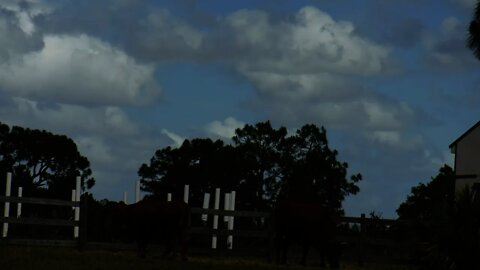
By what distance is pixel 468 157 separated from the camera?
157 feet

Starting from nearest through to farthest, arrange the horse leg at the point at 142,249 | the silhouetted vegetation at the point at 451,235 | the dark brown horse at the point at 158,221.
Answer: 1. the silhouetted vegetation at the point at 451,235
2. the horse leg at the point at 142,249
3. the dark brown horse at the point at 158,221

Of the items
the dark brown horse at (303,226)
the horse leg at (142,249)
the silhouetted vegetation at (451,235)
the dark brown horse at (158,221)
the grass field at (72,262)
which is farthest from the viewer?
the dark brown horse at (303,226)

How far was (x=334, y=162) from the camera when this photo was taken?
77625 mm

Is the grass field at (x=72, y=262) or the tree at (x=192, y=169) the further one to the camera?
the tree at (x=192, y=169)

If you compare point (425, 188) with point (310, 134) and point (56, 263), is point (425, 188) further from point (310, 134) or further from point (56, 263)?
point (56, 263)

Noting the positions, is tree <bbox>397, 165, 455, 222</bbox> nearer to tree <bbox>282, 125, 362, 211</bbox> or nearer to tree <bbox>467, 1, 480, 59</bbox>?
tree <bbox>282, 125, 362, 211</bbox>

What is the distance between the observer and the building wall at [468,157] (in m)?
47.2

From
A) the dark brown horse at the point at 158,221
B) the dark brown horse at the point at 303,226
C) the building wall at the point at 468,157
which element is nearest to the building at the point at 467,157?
the building wall at the point at 468,157

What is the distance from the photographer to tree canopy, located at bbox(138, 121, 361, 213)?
74625 millimetres

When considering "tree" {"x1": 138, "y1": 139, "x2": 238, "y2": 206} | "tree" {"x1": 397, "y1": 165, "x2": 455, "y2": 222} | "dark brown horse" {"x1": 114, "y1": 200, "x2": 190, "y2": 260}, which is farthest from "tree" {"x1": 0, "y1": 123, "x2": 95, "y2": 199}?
"dark brown horse" {"x1": 114, "y1": 200, "x2": 190, "y2": 260}

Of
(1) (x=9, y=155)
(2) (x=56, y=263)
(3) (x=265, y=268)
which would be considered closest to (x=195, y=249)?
(3) (x=265, y=268)

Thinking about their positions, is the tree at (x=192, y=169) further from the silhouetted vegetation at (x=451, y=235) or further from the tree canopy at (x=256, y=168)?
the silhouetted vegetation at (x=451, y=235)

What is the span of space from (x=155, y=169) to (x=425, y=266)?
5862 cm

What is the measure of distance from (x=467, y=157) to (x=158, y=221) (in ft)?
79.1
